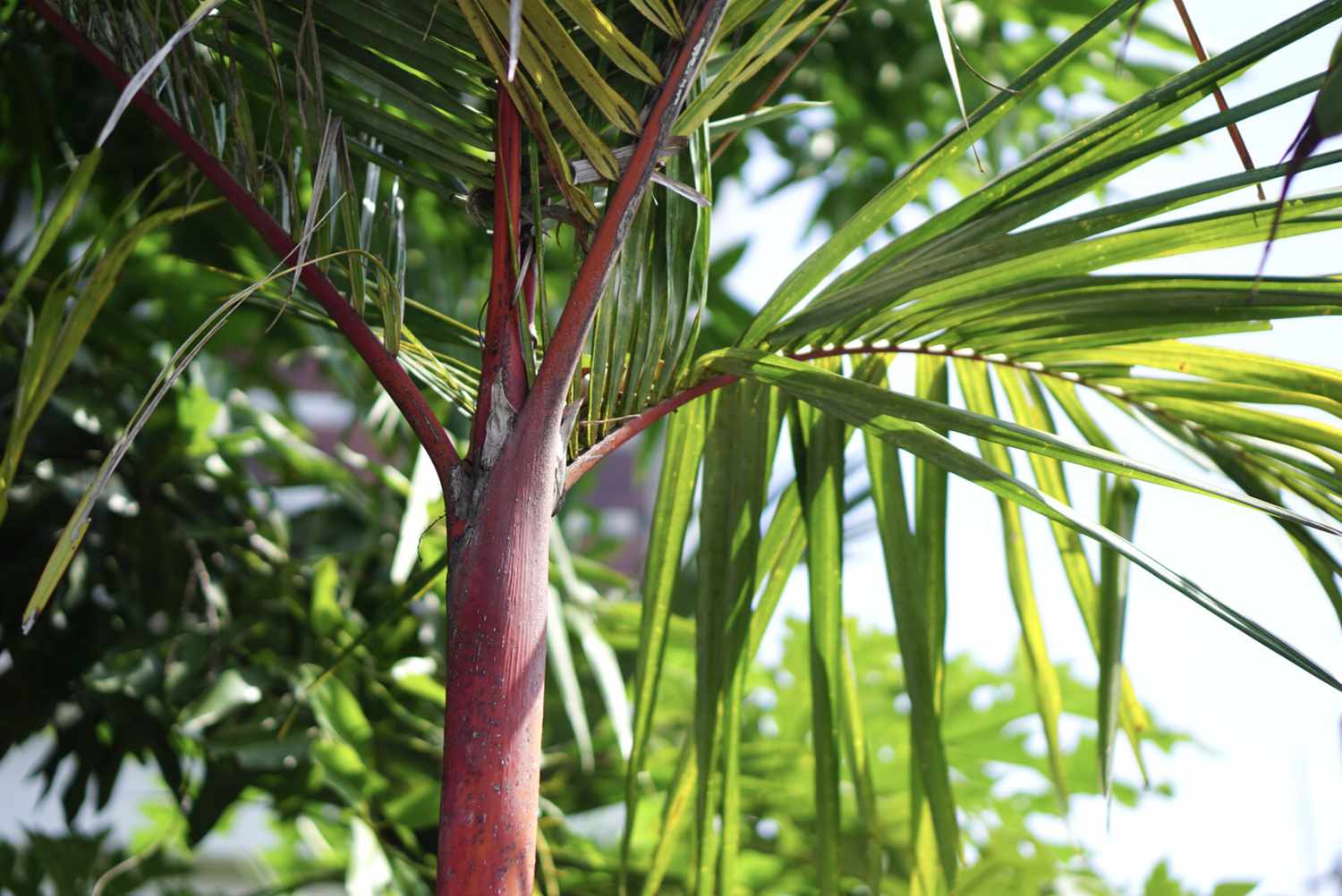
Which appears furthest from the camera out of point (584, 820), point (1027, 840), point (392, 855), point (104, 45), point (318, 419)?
point (318, 419)

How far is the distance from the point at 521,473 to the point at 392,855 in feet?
1.51

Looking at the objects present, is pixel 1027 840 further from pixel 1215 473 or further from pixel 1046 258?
pixel 1046 258

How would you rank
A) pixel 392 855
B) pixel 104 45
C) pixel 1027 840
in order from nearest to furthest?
pixel 104 45
pixel 392 855
pixel 1027 840

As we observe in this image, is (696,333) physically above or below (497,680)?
above

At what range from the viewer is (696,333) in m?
0.41

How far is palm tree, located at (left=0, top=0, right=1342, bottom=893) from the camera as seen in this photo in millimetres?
328

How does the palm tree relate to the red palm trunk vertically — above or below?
above

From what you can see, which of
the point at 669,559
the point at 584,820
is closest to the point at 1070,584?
the point at 669,559

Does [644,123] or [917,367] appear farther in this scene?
[917,367]

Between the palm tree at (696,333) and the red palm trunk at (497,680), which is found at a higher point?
the palm tree at (696,333)

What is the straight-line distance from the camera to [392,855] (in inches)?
28.0

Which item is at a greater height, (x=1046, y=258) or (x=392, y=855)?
(x=1046, y=258)

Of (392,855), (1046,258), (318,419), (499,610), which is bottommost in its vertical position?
(392,855)

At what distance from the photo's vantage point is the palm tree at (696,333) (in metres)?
0.33
